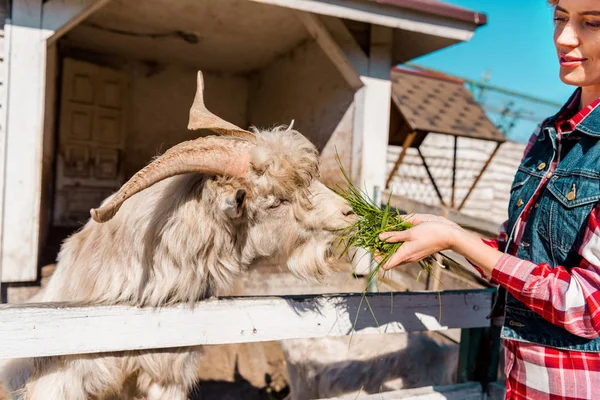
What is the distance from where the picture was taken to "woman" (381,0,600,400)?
1.39 meters

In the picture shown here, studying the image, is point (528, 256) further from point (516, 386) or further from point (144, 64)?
point (144, 64)

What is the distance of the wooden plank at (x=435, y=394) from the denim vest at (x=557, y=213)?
0.82 metres

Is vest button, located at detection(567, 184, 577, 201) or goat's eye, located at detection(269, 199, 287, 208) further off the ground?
vest button, located at detection(567, 184, 577, 201)

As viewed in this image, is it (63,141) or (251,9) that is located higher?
(251,9)

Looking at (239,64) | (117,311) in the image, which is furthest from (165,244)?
(239,64)

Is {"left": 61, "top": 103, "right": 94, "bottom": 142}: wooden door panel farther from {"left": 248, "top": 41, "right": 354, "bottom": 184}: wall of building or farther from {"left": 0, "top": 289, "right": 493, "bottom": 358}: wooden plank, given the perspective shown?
{"left": 0, "top": 289, "right": 493, "bottom": 358}: wooden plank

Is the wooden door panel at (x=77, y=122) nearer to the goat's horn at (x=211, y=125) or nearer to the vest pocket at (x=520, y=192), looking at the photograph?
the goat's horn at (x=211, y=125)

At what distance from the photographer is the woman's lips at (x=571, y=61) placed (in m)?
1.51

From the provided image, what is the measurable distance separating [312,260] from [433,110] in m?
5.27

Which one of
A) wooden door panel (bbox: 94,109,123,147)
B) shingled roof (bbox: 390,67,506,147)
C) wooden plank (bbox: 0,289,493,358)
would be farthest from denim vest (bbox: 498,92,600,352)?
wooden door panel (bbox: 94,109,123,147)

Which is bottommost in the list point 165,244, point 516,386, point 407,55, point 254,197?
point 516,386

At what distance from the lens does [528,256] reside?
1.60m

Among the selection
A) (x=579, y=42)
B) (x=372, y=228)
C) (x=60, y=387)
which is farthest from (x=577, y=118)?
(x=60, y=387)

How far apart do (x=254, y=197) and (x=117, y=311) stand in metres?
0.71
